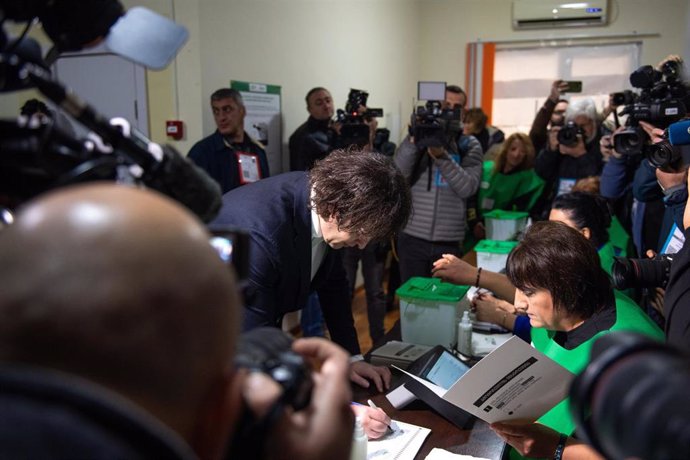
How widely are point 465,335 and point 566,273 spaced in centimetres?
55

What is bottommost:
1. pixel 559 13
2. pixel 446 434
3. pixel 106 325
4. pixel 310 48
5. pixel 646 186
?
pixel 446 434

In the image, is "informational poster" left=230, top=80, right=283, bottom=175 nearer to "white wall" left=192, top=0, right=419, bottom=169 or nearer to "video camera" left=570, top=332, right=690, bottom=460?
"white wall" left=192, top=0, right=419, bottom=169

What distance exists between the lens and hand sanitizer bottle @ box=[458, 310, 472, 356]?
1.88m

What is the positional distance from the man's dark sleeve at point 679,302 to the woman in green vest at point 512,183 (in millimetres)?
2849

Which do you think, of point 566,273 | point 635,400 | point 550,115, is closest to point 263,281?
point 566,273

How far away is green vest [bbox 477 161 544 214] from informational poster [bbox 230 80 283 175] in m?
1.44

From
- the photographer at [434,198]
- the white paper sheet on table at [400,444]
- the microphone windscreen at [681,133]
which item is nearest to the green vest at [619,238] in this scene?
the photographer at [434,198]

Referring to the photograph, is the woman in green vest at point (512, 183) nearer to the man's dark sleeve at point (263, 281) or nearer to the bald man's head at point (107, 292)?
the man's dark sleeve at point (263, 281)

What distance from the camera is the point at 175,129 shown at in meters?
3.10

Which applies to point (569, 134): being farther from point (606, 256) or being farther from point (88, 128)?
point (88, 128)

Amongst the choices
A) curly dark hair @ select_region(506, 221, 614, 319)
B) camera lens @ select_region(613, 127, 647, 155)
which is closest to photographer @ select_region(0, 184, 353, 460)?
curly dark hair @ select_region(506, 221, 614, 319)

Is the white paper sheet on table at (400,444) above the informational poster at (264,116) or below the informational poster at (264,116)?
below

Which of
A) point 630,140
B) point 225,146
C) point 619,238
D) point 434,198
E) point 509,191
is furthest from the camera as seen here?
point 509,191

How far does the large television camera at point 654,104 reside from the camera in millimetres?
2172
